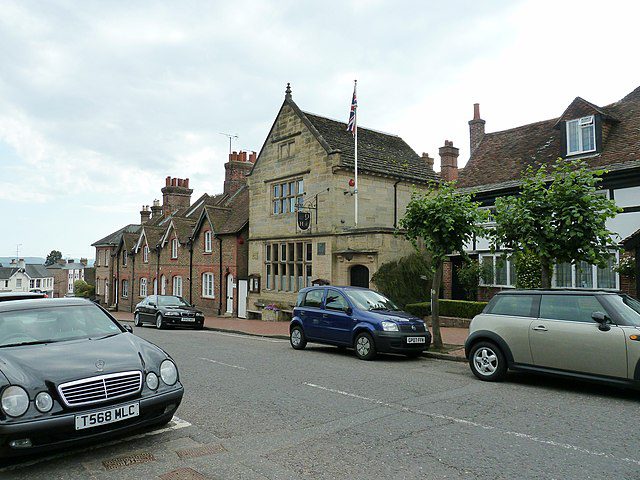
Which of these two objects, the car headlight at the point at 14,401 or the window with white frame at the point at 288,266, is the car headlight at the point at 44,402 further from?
the window with white frame at the point at 288,266

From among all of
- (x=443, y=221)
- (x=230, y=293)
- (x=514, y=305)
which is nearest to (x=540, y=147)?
(x=443, y=221)

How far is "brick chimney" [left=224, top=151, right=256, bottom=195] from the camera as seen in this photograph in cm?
3588

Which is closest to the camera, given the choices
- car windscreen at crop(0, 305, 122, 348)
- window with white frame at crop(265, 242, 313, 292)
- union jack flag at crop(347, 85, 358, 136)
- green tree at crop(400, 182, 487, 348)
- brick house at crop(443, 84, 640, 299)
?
car windscreen at crop(0, 305, 122, 348)

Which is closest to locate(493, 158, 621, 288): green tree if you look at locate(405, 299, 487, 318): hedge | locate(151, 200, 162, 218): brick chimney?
locate(405, 299, 487, 318): hedge

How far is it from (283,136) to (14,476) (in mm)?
21437

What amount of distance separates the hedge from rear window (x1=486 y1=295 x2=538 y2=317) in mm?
8002

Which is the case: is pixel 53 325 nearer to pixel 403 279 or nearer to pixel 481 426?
pixel 481 426

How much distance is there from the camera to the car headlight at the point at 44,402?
4504 mm

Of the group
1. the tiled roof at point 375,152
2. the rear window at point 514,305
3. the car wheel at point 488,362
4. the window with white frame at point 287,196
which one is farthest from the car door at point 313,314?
the window with white frame at point 287,196

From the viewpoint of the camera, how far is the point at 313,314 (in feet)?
42.4

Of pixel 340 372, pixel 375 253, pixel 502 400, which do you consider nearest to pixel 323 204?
pixel 375 253

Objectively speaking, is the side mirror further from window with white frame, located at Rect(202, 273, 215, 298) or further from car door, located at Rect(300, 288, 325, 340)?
window with white frame, located at Rect(202, 273, 215, 298)

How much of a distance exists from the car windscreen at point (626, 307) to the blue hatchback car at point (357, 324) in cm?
444

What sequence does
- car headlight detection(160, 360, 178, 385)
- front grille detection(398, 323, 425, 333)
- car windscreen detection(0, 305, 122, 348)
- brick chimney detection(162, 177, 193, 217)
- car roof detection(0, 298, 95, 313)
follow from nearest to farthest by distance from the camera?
car headlight detection(160, 360, 178, 385) → car windscreen detection(0, 305, 122, 348) → car roof detection(0, 298, 95, 313) → front grille detection(398, 323, 425, 333) → brick chimney detection(162, 177, 193, 217)
